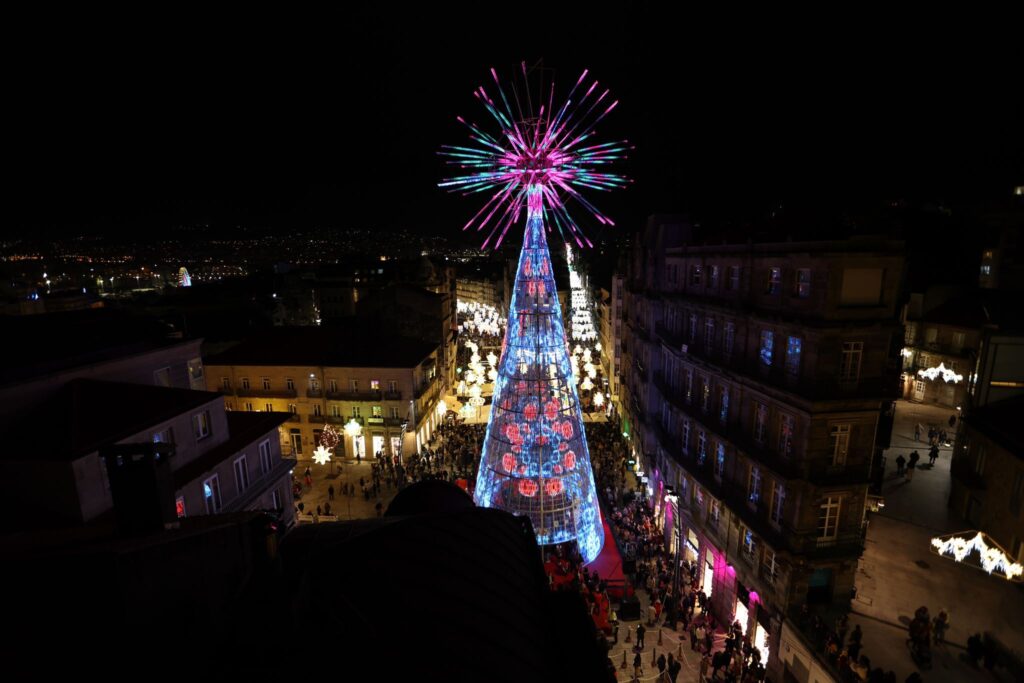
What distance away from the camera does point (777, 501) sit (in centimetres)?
1991

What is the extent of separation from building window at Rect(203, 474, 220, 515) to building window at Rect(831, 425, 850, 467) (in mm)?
23901

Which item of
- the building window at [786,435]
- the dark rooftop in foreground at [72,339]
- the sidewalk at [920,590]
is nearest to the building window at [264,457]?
the dark rooftop in foreground at [72,339]

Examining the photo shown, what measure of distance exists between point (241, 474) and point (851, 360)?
2495 cm

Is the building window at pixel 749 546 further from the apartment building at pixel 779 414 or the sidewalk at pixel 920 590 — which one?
the sidewalk at pixel 920 590

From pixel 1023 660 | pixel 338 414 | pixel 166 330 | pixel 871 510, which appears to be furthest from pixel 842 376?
pixel 338 414

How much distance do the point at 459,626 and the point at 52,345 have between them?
2053cm

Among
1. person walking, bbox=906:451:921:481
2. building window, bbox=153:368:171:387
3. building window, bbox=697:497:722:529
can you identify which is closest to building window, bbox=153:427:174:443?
building window, bbox=153:368:171:387

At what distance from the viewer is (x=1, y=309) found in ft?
149

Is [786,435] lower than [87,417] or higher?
lower

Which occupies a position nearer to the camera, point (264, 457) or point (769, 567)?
point (769, 567)

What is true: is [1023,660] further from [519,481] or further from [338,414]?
[338,414]

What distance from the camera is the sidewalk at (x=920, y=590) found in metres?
16.8

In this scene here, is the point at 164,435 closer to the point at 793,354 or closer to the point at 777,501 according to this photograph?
the point at 777,501

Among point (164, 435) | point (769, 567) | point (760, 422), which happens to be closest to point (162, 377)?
point (164, 435)
